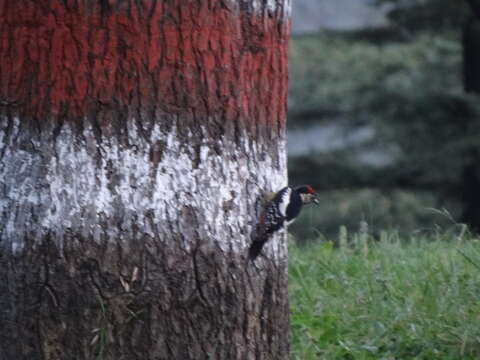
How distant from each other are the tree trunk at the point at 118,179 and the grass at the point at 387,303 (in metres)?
1.12

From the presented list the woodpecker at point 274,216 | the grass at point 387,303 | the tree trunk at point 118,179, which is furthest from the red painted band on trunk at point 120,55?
the grass at point 387,303

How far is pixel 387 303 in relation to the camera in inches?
230

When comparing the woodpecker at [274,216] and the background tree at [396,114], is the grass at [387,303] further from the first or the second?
the background tree at [396,114]

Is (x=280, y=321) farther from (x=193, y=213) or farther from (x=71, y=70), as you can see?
(x=71, y=70)

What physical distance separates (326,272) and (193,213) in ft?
8.18

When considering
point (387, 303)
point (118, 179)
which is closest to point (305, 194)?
point (118, 179)

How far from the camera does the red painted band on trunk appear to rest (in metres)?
4.32

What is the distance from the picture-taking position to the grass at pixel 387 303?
17.4ft

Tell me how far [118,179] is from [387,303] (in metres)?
2.07

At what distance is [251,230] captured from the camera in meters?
4.52

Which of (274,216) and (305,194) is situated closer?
(274,216)

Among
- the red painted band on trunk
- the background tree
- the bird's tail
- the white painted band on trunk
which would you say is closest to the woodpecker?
the bird's tail

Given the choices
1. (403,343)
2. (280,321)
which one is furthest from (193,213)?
(403,343)

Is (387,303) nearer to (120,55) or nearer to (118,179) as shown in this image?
(118,179)
